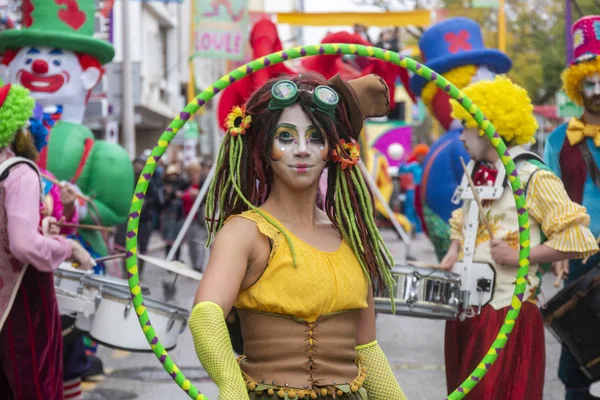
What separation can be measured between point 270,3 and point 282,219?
77.2 m

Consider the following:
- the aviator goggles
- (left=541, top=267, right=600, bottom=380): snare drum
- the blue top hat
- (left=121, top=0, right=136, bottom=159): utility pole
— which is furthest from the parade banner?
the aviator goggles

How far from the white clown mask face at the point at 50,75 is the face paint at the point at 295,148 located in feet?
16.5

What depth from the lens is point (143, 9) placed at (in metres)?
35.0

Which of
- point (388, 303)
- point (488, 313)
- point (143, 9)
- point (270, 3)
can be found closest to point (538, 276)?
point (488, 313)

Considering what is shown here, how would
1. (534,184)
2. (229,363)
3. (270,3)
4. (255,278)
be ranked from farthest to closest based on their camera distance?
(270,3)
(534,184)
(255,278)
(229,363)

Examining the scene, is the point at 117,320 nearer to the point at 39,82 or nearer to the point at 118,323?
the point at 118,323

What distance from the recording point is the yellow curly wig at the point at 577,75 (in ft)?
20.1

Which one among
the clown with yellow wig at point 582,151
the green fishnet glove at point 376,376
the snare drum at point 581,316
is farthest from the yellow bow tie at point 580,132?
the green fishnet glove at point 376,376

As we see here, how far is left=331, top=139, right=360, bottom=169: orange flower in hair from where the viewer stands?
137 inches

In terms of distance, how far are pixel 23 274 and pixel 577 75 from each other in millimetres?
3262

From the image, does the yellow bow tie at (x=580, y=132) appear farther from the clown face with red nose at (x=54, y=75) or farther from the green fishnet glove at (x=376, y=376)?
the clown face with red nose at (x=54, y=75)

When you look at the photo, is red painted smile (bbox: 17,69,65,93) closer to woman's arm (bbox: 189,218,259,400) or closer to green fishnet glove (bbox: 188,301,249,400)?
woman's arm (bbox: 189,218,259,400)

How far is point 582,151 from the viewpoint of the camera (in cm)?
607

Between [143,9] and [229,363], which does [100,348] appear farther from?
[143,9]
